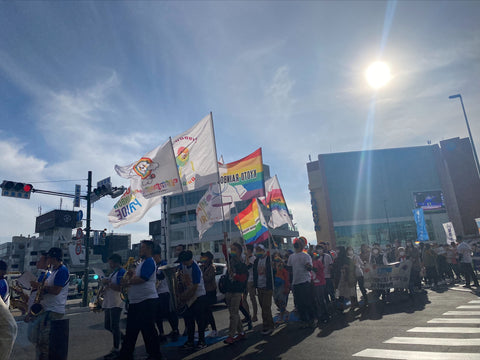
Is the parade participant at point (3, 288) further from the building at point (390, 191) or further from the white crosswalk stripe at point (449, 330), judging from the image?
the building at point (390, 191)

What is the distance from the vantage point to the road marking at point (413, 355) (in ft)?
14.8

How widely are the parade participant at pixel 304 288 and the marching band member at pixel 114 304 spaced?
12.9 ft

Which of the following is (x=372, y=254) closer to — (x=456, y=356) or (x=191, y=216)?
(x=456, y=356)

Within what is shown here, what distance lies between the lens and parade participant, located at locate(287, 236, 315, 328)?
7.46 m

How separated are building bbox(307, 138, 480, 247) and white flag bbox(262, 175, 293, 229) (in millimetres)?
69530

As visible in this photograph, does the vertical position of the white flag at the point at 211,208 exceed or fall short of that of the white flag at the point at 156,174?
it falls short

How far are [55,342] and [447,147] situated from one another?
96853 millimetres

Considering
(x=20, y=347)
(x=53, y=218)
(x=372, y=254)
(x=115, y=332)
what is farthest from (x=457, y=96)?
(x=53, y=218)

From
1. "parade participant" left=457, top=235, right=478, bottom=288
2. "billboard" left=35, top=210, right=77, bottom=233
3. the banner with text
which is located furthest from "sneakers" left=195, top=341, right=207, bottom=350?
"billboard" left=35, top=210, right=77, bottom=233

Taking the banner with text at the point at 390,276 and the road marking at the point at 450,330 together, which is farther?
the banner with text at the point at 390,276

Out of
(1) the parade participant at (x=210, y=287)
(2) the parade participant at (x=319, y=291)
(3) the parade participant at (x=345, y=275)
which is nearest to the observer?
(1) the parade participant at (x=210, y=287)

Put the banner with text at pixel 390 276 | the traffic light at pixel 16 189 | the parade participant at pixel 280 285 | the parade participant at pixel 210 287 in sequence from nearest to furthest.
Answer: the parade participant at pixel 210 287 < the parade participant at pixel 280 285 < the banner with text at pixel 390 276 < the traffic light at pixel 16 189

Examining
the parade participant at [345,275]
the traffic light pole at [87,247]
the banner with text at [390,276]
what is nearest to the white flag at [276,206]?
the banner with text at [390,276]

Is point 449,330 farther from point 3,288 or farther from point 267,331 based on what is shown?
point 3,288
